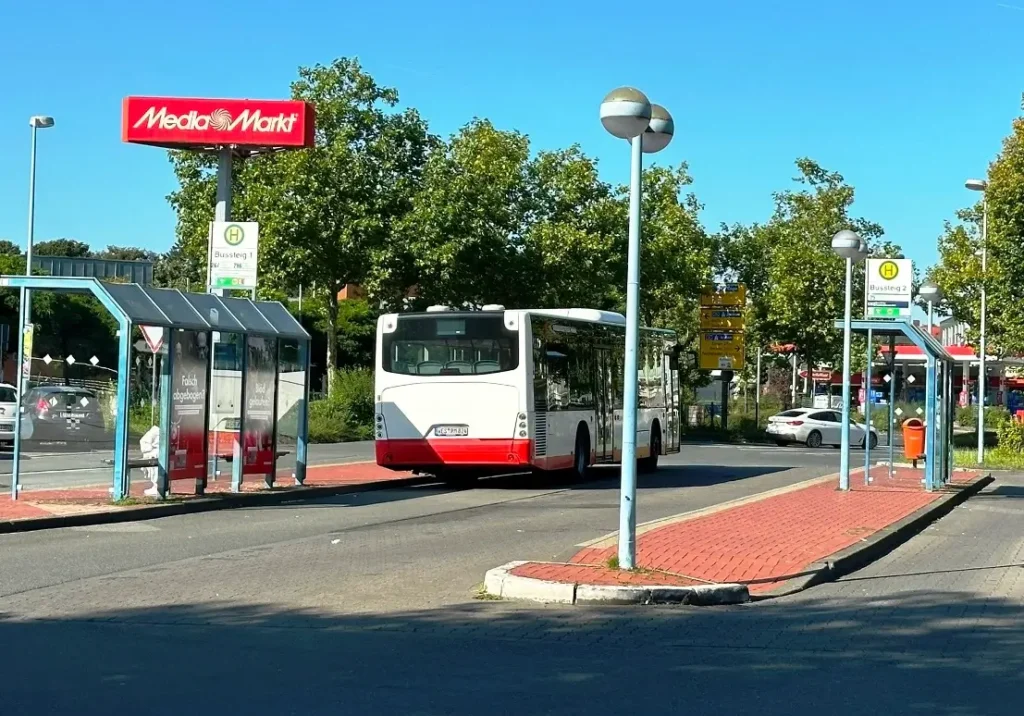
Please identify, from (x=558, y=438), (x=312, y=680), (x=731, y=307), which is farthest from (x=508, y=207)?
(x=312, y=680)

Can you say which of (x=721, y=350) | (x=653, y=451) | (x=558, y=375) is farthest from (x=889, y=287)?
(x=721, y=350)

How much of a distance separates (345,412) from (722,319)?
1638 cm

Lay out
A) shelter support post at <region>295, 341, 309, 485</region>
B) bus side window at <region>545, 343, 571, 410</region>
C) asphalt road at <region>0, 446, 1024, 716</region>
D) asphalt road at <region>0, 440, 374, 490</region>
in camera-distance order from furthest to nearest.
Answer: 1. bus side window at <region>545, 343, 571, 410</region>
2. asphalt road at <region>0, 440, 374, 490</region>
3. shelter support post at <region>295, 341, 309, 485</region>
4. asphalt road at <region>0, 446, 1024, 716</region>

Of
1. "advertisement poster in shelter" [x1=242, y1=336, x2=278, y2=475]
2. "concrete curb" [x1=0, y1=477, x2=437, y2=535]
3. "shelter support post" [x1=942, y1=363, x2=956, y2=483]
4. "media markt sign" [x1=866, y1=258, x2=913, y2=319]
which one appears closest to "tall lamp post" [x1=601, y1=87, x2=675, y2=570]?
"concrete curb" [x1=0, y1=477, x2=437, y2=535]

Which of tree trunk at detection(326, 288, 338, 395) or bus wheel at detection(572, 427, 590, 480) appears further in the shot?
tree trunk at detection(326, 288, 338, 395)

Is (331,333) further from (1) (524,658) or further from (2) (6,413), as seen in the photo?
(1) (524,658)

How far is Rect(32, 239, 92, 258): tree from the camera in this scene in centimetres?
13900

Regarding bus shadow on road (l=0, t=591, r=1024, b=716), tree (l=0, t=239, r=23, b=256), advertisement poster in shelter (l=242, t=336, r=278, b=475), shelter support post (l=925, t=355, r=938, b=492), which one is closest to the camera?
→ bus shadow on road (l=0, t=591, r=1024, b=716)

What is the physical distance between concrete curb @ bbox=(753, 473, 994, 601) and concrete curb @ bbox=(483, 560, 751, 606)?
39 centimetres

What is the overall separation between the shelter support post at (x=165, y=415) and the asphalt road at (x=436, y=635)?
266 cm

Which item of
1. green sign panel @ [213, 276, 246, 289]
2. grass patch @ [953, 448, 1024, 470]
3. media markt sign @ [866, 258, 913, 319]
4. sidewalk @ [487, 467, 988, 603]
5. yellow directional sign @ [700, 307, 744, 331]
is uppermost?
yellow directional sign @ [700, 307, 744, 331]

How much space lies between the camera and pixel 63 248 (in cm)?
14375

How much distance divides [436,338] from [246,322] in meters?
4.16

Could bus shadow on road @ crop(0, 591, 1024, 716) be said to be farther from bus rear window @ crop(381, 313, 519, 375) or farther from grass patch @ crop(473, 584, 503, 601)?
bus rear window @ crop(381, 313, 519, 375)
